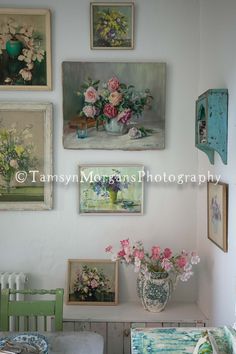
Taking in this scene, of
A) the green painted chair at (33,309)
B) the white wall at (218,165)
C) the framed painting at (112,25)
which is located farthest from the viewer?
the framed painting at (112,25)

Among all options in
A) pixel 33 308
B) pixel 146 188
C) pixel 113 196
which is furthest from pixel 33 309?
pixel 146 188

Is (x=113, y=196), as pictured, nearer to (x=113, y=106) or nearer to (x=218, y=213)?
(x=113, y=106)

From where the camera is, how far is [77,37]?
251cm

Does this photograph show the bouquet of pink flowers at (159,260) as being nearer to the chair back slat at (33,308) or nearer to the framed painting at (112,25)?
the chair back slat at (33,308)

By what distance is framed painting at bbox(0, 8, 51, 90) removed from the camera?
2479 millimetres

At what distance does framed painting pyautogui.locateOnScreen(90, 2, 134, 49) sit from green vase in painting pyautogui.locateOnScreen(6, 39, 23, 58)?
428 millimetres

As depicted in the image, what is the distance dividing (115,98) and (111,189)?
539 mm

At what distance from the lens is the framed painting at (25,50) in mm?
2479

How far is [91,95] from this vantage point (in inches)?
97.9

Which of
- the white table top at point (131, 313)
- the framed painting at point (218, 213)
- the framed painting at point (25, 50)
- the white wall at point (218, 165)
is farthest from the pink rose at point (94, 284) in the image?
the framed painting at point (25, 50)

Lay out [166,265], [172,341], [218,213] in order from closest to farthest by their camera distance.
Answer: [172,341]
[218,213]
[166,265]

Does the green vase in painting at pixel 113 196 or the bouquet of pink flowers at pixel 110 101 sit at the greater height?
the bouquet of pink flowers at pixel 110 101

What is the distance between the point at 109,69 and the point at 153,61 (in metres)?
0.27

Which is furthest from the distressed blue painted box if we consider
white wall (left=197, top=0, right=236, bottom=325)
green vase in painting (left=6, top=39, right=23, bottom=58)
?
green vase in painting (left=6, top=39, right=23, bottom=58)
